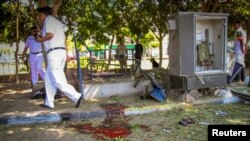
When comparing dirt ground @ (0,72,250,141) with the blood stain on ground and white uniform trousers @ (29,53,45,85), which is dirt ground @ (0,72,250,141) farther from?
white uniform trousers @ (29,53,45,85)

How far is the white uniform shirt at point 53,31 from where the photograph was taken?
648 cm

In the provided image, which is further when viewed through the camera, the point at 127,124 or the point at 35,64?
the point at 35,64

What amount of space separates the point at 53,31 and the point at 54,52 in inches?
16.5

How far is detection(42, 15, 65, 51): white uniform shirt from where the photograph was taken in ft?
21.3

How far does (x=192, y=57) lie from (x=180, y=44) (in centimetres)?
43

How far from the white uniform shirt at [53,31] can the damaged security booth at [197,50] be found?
259 cm

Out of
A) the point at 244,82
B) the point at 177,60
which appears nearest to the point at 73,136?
the point at 177,60

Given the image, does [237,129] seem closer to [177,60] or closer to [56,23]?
[177,60]

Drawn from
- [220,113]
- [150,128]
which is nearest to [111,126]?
[150,128]

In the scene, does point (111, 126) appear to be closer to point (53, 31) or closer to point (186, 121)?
point (186, 121)

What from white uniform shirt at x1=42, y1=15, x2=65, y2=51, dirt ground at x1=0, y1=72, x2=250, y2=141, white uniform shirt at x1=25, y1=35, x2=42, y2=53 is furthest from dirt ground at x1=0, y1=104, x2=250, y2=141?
white uniform shirt at x1=25, y1=35, x2=42, y2=53

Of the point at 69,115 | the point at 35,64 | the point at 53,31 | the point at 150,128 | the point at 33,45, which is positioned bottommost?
the point at 150,128

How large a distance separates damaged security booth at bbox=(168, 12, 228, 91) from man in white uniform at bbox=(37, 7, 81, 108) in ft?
8.36

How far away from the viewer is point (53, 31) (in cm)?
650
